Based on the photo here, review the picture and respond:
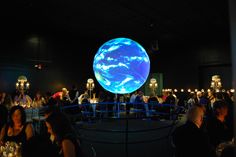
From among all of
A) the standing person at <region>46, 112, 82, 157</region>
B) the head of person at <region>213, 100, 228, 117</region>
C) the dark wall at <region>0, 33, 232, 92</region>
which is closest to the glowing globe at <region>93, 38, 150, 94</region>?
the head of person at <region>213, 100, 228, 117</region>

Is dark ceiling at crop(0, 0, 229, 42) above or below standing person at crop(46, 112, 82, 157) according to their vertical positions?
above

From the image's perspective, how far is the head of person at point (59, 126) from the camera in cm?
219

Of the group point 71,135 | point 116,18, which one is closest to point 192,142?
point 71,135

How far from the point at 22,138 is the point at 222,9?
25.7ft

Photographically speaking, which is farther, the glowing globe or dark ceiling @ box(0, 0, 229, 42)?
dark ceiling @ box(0, 0, 229, 42)

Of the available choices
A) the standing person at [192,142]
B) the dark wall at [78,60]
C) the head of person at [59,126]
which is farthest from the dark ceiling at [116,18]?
the head of person at [59,126]

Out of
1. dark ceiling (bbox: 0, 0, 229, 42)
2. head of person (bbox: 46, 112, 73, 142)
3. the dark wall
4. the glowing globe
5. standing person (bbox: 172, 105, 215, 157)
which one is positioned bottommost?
standing person (bbox: 172, 105, 215, 157)

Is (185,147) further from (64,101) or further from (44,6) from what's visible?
(44,6)

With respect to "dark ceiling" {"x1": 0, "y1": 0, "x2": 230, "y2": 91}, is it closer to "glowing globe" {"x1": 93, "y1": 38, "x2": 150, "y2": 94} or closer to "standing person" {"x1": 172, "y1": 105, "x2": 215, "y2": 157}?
"glowing globe" {"x1": 93, "y1": 38, "x2": 150, "y2": 94}

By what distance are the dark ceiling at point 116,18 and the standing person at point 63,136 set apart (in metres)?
5.85

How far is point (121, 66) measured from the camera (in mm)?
4055

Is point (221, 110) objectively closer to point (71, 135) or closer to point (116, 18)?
point (71, 135)

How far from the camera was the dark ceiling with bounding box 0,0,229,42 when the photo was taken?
773 cm

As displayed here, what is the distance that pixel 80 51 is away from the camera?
13594 millimetres
